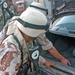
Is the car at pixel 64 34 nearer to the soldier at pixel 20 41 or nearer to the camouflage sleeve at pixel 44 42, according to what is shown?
the camouflage sleeve at pixel 44 42

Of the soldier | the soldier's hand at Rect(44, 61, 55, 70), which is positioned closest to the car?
the soldier's hand at Rect(44, 61, 55, 70)

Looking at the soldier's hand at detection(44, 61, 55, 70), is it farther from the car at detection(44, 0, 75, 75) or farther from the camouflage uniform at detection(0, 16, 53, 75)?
the camouflage uniform at detection(0, 16, 53, 75)

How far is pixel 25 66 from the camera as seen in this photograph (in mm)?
2311

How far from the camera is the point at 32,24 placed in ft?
6.66

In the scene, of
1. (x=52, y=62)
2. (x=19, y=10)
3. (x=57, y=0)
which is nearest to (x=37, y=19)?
(x=52, y=62)

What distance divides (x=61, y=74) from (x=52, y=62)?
0.22m

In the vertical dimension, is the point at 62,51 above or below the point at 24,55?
below

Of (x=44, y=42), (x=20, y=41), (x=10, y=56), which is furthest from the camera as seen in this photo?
(x=44, y=42)

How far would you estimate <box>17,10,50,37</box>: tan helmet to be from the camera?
2.03m

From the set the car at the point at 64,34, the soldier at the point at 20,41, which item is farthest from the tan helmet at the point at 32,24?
the car at the point at 64,34

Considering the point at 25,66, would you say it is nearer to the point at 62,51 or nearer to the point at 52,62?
the point at 52,62

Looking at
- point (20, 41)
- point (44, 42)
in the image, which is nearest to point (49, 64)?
point (44, 42)

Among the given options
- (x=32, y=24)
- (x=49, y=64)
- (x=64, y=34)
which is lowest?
(x=49, y=64)

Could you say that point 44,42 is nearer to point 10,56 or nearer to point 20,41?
point 20,41
